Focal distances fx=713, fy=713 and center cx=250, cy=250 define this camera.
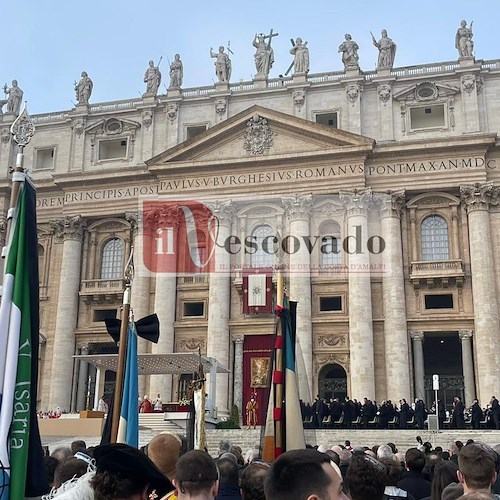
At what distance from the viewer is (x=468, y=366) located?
36.5m

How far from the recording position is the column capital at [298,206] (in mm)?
40188

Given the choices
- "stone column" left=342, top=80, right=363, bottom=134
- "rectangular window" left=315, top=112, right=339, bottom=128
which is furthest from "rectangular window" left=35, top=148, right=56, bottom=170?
"stone column" left=342, top=80, right=363, bottom=134

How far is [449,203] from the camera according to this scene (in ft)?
130

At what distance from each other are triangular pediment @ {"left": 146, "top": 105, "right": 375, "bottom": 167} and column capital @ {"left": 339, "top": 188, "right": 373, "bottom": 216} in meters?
2.69

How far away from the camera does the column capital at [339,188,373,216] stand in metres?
39.4

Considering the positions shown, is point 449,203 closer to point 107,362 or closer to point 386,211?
point 386,211

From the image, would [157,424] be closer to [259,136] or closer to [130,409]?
[259,136]

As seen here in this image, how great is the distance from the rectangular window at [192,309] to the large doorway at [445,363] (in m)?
12.9

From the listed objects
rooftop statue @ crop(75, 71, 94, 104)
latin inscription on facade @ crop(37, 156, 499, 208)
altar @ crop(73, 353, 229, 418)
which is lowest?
altar @ crop(73, 353, 229, 418)

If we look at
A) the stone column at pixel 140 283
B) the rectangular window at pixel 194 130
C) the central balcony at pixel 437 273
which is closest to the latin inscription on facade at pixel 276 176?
the stone column at pixel 140 283

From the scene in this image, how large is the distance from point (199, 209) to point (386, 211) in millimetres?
10880

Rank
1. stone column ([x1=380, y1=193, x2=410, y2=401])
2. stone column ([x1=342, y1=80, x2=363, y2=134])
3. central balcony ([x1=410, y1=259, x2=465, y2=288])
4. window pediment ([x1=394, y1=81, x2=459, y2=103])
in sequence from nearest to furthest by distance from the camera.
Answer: stone column ([x1=380, y1=193, x2=410, y2=401]) → central balcony ([x1=410, y1=259, x2=465, y2=288]) → window pediment ([x1=394, y1=81, x2=459, y2=103]) → stone column ([x1=342, y1=80, x2=363, y2=134])

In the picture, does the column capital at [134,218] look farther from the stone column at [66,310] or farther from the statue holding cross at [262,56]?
the statue holding cross at [262,56]

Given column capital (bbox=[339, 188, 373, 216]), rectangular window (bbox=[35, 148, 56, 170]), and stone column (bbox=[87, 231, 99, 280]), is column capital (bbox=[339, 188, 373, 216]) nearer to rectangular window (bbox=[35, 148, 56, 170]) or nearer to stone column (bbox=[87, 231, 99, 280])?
stone column (bbox=[87, 231, 99, 280])
